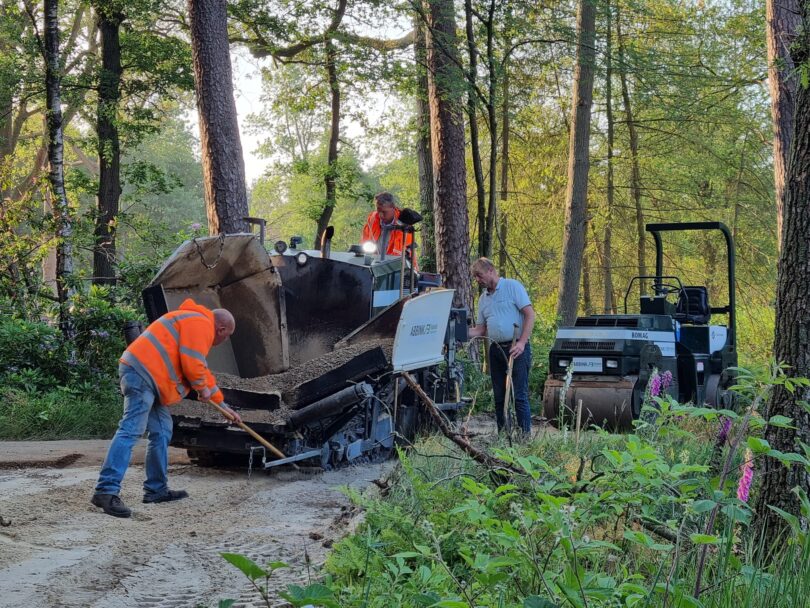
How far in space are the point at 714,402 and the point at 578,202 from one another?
22.5ft

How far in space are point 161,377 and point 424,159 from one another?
12711 mm

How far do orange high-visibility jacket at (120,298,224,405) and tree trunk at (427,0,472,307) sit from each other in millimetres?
7845

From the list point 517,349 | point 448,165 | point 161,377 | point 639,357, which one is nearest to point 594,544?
point 161,377

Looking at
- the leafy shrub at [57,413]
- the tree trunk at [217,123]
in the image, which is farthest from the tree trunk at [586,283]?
the leafy shrub at [57,413]

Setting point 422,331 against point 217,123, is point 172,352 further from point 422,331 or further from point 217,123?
point 217,123

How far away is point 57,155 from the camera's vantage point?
13984mm

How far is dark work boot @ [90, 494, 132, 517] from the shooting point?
6.36m

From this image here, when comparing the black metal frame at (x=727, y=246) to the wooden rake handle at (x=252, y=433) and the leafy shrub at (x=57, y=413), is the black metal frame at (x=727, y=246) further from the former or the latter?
the leafy shrub at (x=57, y=413)

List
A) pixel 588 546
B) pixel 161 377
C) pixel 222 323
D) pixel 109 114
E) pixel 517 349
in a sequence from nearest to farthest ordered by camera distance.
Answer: pixel 588 546, pixel 161 377, pixel 222 323, pixel 517 349, pixel 109 114

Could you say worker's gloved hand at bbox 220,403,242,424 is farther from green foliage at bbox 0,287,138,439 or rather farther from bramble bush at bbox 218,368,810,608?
green foliage at bbox 0,287,138,439

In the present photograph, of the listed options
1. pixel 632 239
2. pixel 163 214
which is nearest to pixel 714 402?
pixel 632 239

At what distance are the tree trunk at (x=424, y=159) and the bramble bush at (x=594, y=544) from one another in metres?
12.4

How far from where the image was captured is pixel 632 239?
24.3 meters

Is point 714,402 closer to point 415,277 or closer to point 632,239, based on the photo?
point 415,277
